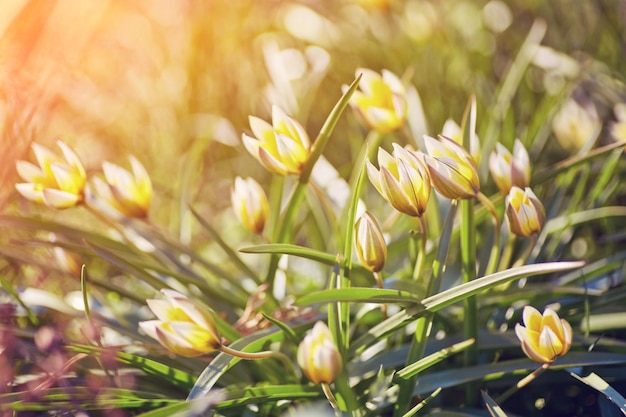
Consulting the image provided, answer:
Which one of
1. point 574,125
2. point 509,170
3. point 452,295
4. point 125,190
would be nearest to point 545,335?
point 452,295

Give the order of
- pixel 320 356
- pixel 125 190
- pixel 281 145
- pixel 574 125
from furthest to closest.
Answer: pixel 574 125, pixel 125 190, pixel 281 145, pixel 320 356

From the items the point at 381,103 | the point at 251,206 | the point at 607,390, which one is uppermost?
the point at 381,103

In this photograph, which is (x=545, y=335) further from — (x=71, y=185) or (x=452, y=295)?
(x=71, y=185)

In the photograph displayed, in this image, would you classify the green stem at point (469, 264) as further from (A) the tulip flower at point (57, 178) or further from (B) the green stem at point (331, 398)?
(A) the tulip flower at point (57, 178)

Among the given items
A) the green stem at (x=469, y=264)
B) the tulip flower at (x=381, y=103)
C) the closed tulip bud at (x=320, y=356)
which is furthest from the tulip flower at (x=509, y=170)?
the closed tulip bud at (x=320, y=356)

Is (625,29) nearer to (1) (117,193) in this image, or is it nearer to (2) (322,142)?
(2) (322,142)

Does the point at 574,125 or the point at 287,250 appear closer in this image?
the point at 287,250
